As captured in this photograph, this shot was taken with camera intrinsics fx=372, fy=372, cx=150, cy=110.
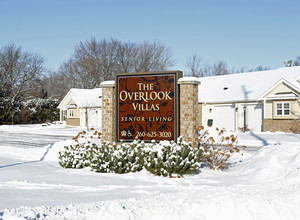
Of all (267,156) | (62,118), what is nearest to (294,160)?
(267,156)

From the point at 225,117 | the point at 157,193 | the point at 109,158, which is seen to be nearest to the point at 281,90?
the point at 225,117

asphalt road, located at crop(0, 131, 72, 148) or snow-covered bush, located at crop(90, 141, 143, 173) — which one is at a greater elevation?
snow-covered bush, located at crop(90, 141, 143, 173)

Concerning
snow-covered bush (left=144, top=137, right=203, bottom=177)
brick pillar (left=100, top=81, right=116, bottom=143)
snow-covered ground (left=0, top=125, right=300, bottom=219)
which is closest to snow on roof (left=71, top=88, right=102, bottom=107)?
brick pillar (left=100, top=81, right=116, bottom=143)

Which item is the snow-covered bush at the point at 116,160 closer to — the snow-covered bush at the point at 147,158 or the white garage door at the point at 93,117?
the snow-covered bush at the point at 147,158

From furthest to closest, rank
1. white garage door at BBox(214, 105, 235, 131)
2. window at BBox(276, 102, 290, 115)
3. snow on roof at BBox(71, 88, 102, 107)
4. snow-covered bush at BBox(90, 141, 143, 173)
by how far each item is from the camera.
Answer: snow on roof at BBox(71, 88, 102, 107) → white garage door at BBox(214, 105, 235, 131) → window at BBox(276, 102, 290, 115) → snow-covered bush at BBox(90, 141, 143, 173)

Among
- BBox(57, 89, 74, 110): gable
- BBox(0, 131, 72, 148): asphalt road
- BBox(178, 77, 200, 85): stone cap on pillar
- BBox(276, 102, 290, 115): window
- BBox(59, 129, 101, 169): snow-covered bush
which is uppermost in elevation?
BBox(57, 89, 74, 110): gable

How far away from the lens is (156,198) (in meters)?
6.90

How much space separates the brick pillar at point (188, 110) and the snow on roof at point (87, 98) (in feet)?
108

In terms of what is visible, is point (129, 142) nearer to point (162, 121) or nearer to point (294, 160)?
point (162, 121)

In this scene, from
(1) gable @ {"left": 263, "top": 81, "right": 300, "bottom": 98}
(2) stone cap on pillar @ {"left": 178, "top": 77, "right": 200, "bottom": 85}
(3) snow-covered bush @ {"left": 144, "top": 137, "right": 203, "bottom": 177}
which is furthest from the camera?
(1) gable @ {"left": 263, "top": 81, "right": 300, "bottom": 98}

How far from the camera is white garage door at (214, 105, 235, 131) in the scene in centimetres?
3294

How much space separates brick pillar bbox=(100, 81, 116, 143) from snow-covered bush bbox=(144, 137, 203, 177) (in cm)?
216

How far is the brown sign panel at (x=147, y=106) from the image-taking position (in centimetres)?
1116

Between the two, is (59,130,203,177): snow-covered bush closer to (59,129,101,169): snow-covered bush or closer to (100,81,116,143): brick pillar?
(59,129,101,169): snow-covered bush
